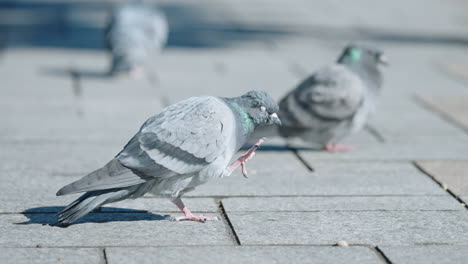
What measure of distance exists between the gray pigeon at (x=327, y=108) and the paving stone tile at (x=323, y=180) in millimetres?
361

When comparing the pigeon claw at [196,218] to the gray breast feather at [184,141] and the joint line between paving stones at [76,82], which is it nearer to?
the gray breast feather at [184,141]

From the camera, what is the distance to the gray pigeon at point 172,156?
4785 mm

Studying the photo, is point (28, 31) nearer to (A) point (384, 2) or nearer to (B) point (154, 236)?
Answer: (A) point (384, 2)

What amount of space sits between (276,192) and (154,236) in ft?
4.23

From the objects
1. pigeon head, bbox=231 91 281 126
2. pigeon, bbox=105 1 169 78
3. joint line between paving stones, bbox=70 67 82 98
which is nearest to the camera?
pigeon head, bbox=231 91 281 126

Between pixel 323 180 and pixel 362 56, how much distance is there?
63.9 inches

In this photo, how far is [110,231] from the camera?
16.1 ft

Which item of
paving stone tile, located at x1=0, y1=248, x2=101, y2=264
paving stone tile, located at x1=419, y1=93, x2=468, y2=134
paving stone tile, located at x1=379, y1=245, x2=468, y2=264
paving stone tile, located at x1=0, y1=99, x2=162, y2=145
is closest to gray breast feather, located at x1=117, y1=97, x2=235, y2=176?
paving stone tile, located at x1=0, y1=248, x2=101, y2=264

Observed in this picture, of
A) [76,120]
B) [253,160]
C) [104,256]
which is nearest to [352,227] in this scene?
[104,256]

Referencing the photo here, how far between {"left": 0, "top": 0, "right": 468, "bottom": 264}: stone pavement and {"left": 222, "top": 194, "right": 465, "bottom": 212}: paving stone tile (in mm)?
13

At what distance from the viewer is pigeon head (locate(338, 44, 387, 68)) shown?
742 cm

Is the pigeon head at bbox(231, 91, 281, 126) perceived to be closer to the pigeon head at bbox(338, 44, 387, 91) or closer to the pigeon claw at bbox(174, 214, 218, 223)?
the pigeon claw at bbox(174, 214, 218, 223)

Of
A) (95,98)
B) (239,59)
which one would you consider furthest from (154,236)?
(239,59)

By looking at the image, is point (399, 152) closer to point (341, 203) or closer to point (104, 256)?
point (341, 203)
